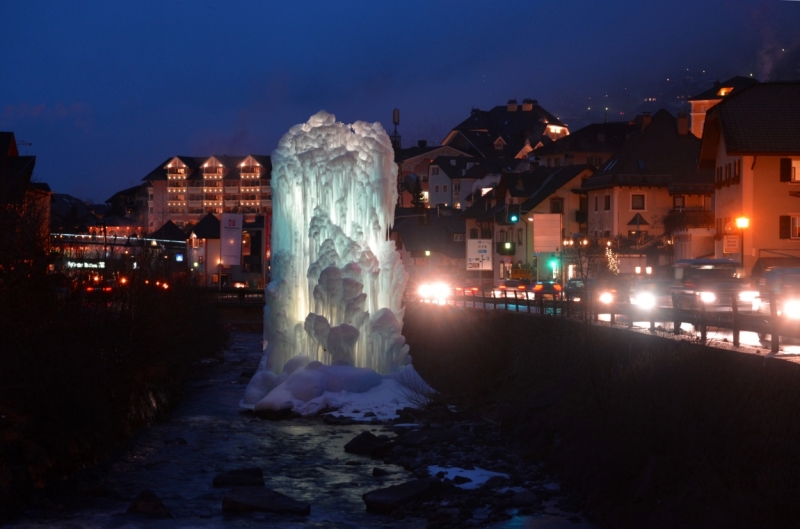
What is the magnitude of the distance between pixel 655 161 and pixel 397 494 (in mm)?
65744

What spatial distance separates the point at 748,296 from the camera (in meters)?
36.5

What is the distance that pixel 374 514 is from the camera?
2712 cm

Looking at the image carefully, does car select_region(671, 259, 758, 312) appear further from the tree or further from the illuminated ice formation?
the tree

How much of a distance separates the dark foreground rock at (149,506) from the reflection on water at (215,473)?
315mm

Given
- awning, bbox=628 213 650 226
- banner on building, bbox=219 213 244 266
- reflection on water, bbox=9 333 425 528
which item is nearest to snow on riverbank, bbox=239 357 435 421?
reflection on water, bbox=9 333 425 528

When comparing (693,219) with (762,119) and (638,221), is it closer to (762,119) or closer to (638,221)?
(638,221)

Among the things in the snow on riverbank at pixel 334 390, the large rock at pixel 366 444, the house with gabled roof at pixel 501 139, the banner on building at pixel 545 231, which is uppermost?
the house with gabled roof at pixel 501 139

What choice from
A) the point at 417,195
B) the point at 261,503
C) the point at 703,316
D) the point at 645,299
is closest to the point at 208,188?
the point at 417,195

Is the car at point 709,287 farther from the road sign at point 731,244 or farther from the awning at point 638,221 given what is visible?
the awning at point 638,221

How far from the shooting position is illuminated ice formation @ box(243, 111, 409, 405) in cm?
4500

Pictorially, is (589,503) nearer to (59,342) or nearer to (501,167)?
(59,342)

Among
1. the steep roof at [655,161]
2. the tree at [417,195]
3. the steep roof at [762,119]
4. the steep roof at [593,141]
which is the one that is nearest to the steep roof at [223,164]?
the tree at [417,195]

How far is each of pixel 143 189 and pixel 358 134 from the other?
160 metres

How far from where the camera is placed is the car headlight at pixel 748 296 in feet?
116
